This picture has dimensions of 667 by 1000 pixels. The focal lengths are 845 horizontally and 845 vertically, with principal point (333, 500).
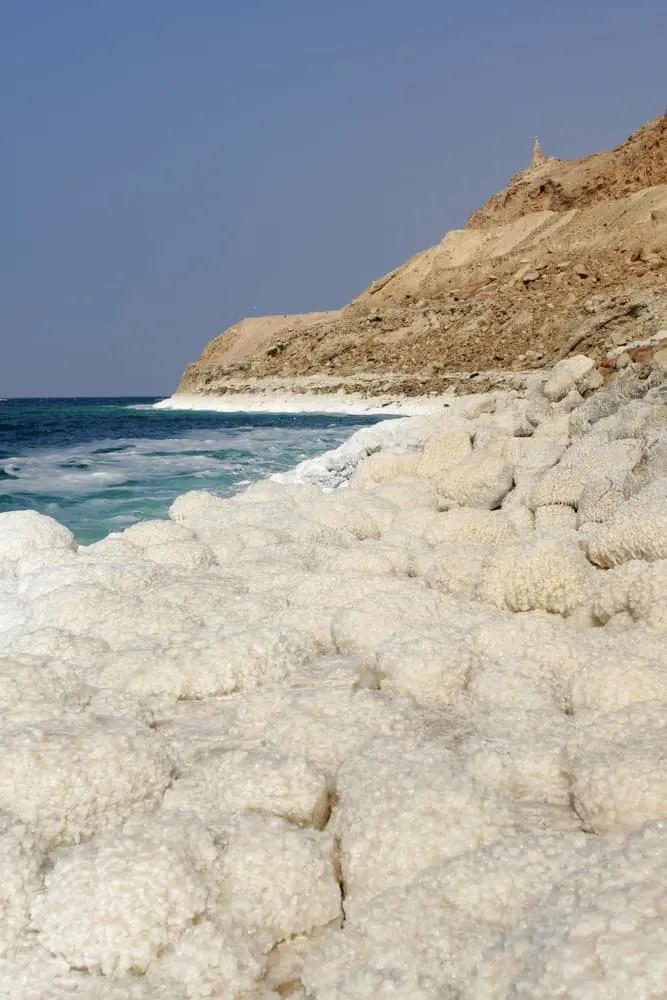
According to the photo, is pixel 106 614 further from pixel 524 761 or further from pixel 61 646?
pixel 524 761

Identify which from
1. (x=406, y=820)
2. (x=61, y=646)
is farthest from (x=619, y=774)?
(x=61, y=646)

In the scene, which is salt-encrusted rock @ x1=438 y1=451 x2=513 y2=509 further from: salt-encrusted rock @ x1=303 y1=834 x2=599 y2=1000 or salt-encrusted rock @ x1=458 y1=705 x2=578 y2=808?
salt-encrusted rock @ x1=303 y1=834 x2=599 y2=1000

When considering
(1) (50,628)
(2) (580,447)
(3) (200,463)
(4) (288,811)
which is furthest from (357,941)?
(3) (200,463)

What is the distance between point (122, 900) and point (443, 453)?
506cm

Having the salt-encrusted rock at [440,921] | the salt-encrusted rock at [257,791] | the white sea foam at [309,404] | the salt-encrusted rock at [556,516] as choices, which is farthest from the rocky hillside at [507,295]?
the salt-encrusted rock at [440,921]

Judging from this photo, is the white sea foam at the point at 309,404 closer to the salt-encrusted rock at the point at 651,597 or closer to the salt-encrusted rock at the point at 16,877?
the salt-encrusted rock at the point at 651,597

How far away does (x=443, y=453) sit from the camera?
21.2 feet

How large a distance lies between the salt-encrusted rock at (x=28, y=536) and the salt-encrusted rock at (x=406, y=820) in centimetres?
288

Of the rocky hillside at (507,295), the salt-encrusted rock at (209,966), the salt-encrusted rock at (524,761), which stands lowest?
the salt-encrusted rock at (209,966)

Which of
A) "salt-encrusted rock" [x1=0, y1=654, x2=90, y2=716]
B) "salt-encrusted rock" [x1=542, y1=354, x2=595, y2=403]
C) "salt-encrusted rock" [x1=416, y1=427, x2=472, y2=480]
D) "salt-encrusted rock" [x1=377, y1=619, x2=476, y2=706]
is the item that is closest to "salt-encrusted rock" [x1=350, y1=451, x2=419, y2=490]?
"salt-encrusted rock" [x1=416, y1=427, x2=472, y2=480]

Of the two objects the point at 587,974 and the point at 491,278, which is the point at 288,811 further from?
the point at 491,278

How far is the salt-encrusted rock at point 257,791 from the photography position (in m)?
2.11

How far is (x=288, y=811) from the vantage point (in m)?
2.10

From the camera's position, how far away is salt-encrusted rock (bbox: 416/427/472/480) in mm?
6375
